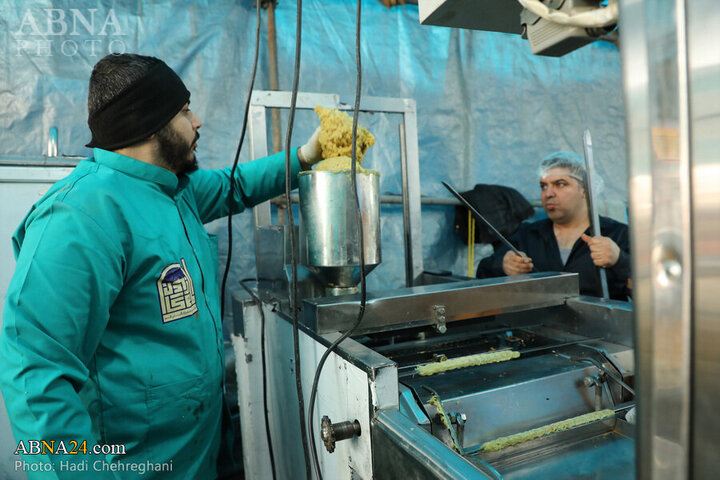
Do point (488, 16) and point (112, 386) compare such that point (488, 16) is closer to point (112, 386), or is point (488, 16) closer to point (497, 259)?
point (112, 386)

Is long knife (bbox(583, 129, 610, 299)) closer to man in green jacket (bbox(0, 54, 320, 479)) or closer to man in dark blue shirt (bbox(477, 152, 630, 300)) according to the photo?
man in dark blue shirt (bbox(477, 152, 630, 300))

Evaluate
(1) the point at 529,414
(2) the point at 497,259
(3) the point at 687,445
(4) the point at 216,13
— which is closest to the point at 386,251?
(2) the point at 497,259

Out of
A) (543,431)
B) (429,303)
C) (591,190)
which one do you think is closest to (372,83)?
(591,190)

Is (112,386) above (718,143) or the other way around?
the other way around

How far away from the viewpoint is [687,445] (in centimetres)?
25

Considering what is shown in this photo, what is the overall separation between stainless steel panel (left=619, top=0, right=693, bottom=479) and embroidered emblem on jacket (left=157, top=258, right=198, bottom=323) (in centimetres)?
91

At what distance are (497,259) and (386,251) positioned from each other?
593mm

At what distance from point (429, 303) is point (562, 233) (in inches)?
52.0

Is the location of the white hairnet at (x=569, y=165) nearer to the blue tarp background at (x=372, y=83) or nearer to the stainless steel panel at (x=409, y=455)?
the blue tarp background at (x=372, y=83)

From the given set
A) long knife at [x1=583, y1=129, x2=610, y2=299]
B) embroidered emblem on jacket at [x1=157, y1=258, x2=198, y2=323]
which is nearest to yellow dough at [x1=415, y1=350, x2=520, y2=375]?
embroidered emblem on jacket at [x1=157, y1=258, x2=198, y2=323]

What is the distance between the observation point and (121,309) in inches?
36.1

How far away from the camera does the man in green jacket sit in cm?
76

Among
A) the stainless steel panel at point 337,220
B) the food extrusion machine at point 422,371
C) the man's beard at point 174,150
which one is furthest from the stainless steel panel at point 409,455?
the man's beard at point 174,150

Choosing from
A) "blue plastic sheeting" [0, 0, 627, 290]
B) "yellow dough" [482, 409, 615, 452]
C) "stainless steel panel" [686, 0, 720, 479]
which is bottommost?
"yellow dough" [482, 409, 615, 452]
